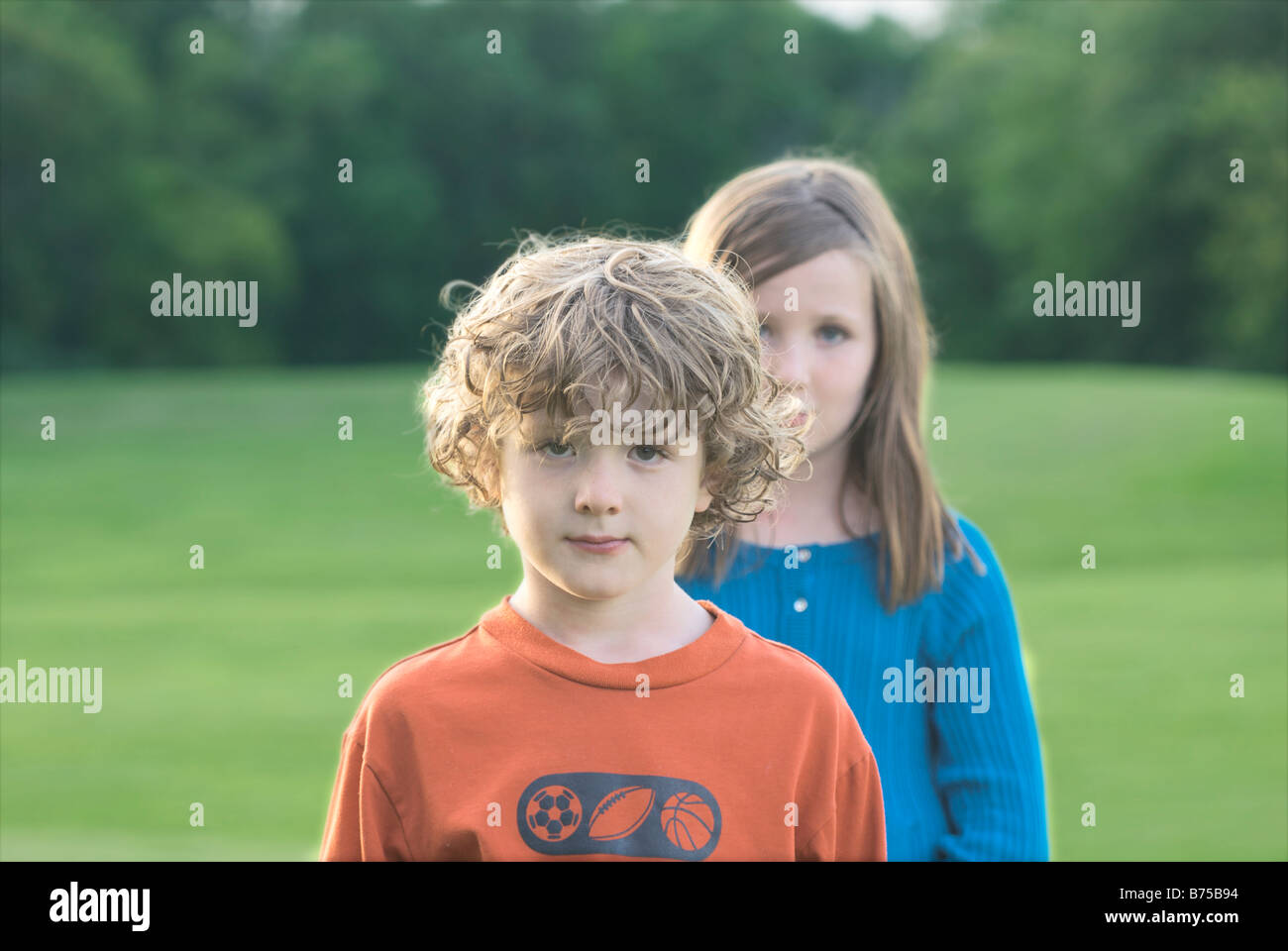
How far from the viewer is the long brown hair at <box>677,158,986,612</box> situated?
7.63 feet

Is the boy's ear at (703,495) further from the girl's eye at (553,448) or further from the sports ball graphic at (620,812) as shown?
the sports ball graphic at (620,812)

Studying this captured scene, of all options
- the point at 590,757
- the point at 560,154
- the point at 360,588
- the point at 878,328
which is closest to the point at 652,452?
the point at 590,757

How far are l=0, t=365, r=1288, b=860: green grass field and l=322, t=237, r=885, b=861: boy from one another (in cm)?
115

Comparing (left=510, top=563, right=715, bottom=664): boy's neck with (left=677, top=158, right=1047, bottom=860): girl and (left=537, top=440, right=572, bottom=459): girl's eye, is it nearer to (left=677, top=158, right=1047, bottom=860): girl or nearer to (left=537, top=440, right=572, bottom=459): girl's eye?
(left=537, top=440, right=572, bottom=459): girl's eye

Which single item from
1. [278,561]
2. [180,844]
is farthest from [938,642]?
[278,561]

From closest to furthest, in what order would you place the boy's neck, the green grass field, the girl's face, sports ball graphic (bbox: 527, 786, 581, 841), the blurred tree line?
1. sports ball graphic (bbox: 527, 786, 581, 841)
2. the boy's neck
3. the girl's face
4. the green grass field
5. the blurred tree line

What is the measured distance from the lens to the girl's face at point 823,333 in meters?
2.28

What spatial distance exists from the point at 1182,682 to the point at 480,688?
418 inches

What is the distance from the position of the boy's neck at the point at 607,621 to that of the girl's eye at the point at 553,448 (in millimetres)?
174

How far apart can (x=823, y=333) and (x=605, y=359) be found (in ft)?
2.50

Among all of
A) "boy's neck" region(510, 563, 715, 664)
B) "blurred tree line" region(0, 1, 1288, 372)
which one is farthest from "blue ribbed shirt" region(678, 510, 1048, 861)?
"blurred tree line" region(0, 1, 1288, 372)

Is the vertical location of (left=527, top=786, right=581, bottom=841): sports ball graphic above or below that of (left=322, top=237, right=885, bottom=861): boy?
below

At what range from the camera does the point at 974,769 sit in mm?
2188

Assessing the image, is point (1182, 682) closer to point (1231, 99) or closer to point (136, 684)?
point (136, 684)
